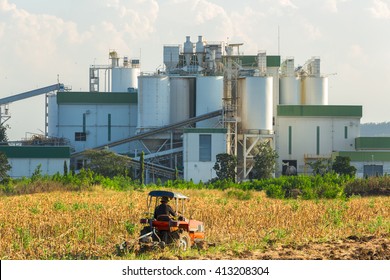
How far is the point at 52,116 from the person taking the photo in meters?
90.6

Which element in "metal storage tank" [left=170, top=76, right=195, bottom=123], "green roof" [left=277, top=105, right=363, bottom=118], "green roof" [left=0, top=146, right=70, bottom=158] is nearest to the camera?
"green roof" [left=0, top=146, right=70, bottom=158]

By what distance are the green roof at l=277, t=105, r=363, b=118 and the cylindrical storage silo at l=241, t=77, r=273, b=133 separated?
4178mm

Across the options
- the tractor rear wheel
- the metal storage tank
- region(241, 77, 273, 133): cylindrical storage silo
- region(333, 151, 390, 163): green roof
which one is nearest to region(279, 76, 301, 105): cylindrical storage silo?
the metal storage tank

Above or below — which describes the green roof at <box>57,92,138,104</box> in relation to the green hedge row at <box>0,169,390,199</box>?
above

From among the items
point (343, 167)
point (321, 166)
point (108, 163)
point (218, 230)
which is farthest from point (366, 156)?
point (218, 230)

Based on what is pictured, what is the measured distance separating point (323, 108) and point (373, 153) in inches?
254

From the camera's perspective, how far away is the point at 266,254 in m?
23.5

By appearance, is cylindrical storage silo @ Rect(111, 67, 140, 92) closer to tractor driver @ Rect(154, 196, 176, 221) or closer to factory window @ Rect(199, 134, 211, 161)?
factory window @ Rect(199, 134, 211, 161)

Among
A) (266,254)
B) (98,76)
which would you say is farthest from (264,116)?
(266,254)

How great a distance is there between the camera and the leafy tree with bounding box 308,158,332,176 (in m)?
78.5

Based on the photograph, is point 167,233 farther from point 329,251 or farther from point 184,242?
point 329,251

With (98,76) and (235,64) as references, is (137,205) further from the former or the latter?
(98,76)

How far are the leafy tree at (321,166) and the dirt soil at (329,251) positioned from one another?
172ft

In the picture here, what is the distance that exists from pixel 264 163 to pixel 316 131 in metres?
9.06
